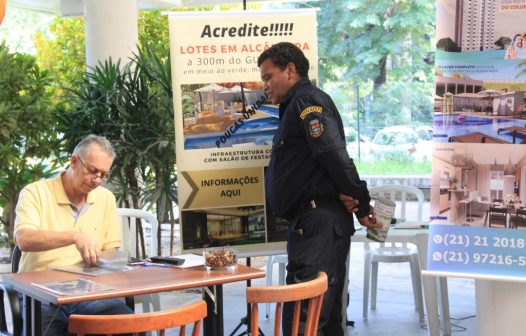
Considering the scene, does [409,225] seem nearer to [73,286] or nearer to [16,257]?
[16,257]

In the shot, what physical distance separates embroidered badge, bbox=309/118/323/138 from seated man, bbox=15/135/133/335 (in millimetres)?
895

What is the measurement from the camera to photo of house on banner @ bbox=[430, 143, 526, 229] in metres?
3.35

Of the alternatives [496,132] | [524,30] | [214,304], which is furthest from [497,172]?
[214,304]

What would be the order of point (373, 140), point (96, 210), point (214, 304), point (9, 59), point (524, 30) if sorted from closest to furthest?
point (214, 304)
point (524, 30)
point (96, 210)
point (9, 59)
point (373, 140)

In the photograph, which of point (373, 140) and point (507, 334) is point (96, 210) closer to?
point (507, 334)

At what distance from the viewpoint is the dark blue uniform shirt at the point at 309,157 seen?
11.8 feet

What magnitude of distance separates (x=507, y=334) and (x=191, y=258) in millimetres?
1395

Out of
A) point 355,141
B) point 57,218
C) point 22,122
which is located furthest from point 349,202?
point 355,141

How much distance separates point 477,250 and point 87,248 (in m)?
1.63

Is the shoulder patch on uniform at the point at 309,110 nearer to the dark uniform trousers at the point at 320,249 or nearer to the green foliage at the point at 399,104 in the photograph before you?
the dark uniform trousers at the point at 320,249

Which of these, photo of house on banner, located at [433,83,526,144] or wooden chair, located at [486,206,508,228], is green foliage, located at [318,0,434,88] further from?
wooden chair, located at [486,206,508,228]

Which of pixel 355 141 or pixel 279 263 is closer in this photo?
pixel 279 263

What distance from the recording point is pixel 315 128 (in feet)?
11.8

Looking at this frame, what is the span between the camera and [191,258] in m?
3.37
